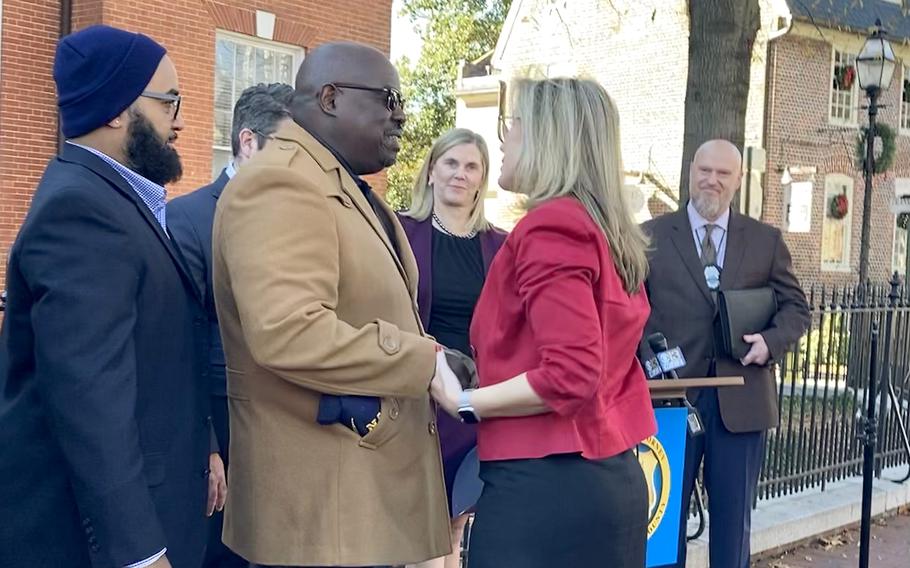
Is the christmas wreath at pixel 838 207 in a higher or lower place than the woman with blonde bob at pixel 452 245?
higher

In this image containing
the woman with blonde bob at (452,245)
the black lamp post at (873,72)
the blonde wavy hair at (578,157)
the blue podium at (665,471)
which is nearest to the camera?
the blonde wavy hair at (578,157)

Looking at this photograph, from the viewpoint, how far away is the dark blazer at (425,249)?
13.8ft

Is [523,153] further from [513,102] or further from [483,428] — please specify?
[483,428]

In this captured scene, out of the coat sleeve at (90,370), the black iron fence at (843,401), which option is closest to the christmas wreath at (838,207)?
→ the black iron fence at (843,401)

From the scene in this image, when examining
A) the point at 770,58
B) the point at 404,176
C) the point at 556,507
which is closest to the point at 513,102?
the point at 556,507

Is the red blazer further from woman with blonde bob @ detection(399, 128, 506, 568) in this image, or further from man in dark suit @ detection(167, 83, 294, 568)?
woman with blonde bob @ detection(399, 128, 506, 568)

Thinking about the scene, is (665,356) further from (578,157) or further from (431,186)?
(578,157)

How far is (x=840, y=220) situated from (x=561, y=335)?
24.7 metres

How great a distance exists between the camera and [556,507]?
8.79 feet

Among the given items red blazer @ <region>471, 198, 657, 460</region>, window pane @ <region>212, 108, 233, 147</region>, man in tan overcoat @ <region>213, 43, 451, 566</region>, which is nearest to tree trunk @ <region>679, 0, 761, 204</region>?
red blazer @ <region>471, 198, 657, 460</region>

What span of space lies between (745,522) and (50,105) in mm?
10298

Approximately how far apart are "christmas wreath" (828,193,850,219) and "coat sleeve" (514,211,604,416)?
23.9m

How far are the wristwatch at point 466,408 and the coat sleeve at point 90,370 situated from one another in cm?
79

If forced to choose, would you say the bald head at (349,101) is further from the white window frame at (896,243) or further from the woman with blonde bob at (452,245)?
the white window frame at (896,243)
